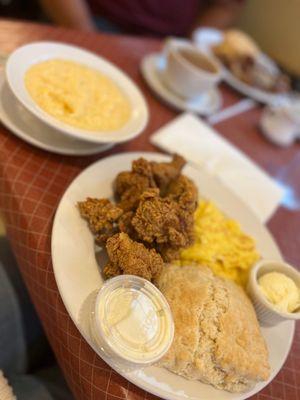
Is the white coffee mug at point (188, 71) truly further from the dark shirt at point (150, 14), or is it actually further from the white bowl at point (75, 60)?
the dark shirt at point (150, 14)

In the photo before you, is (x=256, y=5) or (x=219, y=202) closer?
(x=219, y=202)

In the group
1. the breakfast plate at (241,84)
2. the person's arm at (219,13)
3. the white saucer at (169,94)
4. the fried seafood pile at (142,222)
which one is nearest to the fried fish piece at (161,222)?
the fried seafood pile at (142,222)

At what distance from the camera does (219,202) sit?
1.44 m

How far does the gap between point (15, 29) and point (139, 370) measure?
1.50 metres

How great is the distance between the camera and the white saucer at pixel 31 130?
1.26m

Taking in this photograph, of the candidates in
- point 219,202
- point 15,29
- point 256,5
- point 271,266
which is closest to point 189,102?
point 219,202

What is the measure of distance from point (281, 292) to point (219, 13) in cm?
257

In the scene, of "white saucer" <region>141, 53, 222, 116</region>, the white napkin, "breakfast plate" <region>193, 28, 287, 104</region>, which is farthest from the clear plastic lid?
"breakfast plate" <region>193, 28, 287, 104</region>

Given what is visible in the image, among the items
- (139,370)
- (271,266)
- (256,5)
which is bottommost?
(139,370)

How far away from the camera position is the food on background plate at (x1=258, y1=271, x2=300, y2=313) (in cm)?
113

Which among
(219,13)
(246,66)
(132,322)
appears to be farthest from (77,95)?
(219,13)

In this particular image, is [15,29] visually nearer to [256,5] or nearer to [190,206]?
[190,206]

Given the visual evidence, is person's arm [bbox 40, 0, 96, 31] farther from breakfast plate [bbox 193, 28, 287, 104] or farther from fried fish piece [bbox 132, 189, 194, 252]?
fried fish piece [bbox 132, 189, 194, 252]

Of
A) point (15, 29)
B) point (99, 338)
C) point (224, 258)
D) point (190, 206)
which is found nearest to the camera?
point (99, 338)
